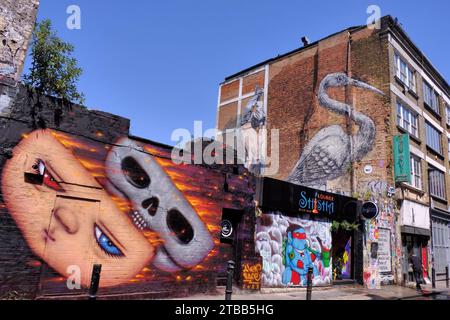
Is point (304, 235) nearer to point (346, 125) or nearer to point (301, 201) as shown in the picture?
point (301, 201)

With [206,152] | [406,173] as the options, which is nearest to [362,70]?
[406,173]

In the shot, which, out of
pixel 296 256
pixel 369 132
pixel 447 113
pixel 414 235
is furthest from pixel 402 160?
pixel 447 113

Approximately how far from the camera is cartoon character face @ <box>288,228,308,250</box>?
12.8m

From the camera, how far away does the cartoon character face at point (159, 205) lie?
887 centimetres

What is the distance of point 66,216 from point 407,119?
62.0ft

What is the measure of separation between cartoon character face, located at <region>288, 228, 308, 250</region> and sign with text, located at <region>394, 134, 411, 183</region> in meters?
7.15

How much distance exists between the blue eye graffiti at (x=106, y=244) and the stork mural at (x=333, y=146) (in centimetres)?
1431

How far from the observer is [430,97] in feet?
77.6

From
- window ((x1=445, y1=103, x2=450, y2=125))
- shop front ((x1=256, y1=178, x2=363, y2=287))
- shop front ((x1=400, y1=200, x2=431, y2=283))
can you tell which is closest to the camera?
shop front ((x1=256, y1=178, x2=363, y2=287))

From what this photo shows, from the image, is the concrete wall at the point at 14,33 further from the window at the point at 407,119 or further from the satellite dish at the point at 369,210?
the window at the point at 407,119

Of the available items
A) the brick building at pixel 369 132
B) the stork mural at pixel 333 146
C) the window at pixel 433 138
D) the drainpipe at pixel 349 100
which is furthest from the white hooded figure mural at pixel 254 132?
the window at pixel 433 138

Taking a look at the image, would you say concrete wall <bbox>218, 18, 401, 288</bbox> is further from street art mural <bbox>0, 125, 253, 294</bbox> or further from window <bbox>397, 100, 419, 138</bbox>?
street art mural <bbox>0, 125, 253, 294</bbox>

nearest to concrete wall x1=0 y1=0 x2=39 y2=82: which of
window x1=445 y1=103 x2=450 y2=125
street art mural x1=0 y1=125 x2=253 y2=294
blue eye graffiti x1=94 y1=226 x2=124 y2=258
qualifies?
street art mural x1=0 y1=125 x2=253 y2=294
